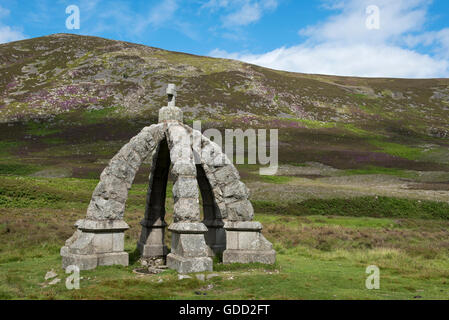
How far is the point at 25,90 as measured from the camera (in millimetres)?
103062

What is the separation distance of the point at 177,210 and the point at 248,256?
11.7 feet

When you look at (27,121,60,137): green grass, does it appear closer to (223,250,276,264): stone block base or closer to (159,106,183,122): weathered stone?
(159,106,183,122): weathered stone

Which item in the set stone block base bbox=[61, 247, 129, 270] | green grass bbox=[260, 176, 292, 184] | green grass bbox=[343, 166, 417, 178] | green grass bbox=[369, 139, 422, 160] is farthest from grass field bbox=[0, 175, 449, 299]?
green grass bbox=[369, 139, 422, 160]

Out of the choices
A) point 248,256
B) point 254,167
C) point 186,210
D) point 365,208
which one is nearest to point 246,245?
point 248,256

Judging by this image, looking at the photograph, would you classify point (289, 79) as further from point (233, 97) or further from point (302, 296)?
point (302, 296)

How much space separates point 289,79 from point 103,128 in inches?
2826

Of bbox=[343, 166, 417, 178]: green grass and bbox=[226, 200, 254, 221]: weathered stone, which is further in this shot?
bbox=[343, 166, 417, 178]: green grass

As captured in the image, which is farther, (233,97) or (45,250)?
(233,97)

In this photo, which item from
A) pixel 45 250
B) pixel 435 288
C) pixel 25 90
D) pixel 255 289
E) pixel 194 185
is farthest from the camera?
pixel 25 90

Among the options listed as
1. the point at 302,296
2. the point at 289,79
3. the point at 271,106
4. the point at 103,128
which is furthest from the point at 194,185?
the point at 289,79

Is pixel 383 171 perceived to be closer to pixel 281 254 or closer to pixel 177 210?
pixel 281 254

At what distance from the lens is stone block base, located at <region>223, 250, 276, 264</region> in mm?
15484

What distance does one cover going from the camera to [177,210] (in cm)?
1433

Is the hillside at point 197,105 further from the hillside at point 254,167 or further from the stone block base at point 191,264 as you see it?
the stone block base at point 191,264
